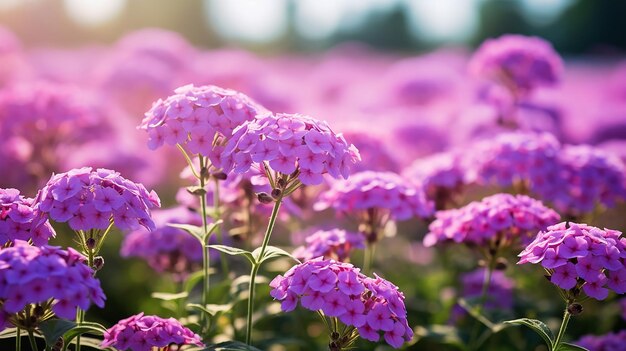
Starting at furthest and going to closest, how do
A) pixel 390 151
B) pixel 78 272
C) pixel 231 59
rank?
pixel 231 59 < pixel 390 151 < pixel 78 272

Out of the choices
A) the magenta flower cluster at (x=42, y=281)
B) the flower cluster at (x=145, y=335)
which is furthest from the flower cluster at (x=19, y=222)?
the flower cluster at (x=145, y=335)

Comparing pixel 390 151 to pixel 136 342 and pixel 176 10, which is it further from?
pixel 176 10

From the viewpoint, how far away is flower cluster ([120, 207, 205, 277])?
436 cm

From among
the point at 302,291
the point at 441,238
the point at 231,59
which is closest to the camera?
the point at 302,291

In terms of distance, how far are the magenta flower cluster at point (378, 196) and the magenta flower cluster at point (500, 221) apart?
0.77ft

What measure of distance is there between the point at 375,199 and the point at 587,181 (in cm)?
151

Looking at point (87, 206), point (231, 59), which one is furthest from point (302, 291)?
point (231, 59)

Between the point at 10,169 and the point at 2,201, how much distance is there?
348cm

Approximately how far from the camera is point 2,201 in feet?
10.1

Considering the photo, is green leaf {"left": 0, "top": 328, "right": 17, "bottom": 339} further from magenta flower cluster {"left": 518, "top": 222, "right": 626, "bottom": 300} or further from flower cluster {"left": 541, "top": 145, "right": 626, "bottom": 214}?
flower cluster {"left": 541, "top": 145, "right": 626, "bottom": 214}

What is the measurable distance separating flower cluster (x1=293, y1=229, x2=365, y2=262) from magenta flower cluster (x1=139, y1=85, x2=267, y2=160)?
27.5 inches

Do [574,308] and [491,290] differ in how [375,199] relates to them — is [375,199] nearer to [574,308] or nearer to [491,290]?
[574,308]

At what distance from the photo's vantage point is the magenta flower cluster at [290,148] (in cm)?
299

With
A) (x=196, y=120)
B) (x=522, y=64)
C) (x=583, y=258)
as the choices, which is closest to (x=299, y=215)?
(x=196, y=120)
